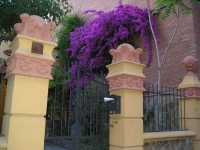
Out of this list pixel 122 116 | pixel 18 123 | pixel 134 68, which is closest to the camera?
pixel 18 123

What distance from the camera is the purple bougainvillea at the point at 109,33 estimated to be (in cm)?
923

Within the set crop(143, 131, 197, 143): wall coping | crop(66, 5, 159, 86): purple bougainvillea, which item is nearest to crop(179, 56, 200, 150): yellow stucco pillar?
crop(143, 131, 197, 143): wall coping

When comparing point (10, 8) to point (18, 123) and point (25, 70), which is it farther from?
point (18, 123)

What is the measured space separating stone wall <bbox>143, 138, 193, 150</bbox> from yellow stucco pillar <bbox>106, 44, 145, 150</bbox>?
1.53 ft

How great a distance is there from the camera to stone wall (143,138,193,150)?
15.0ft

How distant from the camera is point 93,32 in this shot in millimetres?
10477

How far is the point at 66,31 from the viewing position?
12.7 metres

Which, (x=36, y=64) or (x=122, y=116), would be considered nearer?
(x=36, y=64)

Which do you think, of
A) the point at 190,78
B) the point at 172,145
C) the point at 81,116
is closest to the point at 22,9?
the point at 81,116

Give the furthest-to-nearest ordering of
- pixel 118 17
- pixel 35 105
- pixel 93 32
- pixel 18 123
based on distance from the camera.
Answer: pixel 93 32 < pixel 118 17 < pixel 35 105 < pixel 18 123

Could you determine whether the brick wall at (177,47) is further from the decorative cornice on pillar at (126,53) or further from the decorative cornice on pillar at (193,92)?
the decorative cornice on pillar at (126,53)

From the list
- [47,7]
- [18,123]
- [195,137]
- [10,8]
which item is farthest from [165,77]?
[18,123]

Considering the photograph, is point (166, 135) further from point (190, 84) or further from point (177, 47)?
point (177, 47)

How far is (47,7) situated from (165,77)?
16.6 ft
